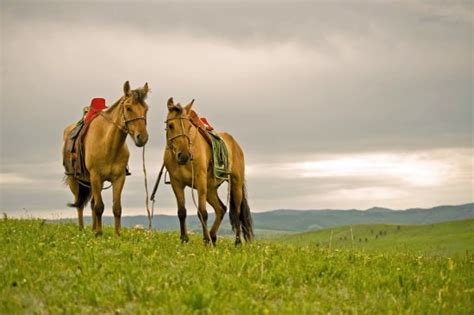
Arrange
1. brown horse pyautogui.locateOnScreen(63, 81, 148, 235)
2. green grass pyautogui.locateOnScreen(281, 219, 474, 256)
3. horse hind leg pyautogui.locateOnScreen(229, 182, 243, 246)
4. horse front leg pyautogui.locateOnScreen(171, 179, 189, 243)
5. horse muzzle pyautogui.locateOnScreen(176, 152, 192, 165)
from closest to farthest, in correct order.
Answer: horse muzzle pyautogui.locateOnScreen(176, 152, 192, 165)
brown horse pyautogui.locateOnScreen(63, 81, 148, 235)
horse front leg pyautogui.locateOnScreen(171, 179, 189, 243)
horse hind leg pyautogui.locateOnScreen(229, 182, 243, 246)
green grass pyautogui.locateOnScreen(281, 219, 474, 256)

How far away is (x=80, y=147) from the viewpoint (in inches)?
720

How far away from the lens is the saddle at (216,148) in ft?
57.1

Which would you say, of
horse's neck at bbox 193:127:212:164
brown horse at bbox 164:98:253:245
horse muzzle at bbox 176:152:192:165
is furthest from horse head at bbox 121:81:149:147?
horse's neck at bbox 193:127:212:164

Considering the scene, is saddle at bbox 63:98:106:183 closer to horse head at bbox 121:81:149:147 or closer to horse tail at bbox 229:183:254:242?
horse head at bbox 121:81:149:147

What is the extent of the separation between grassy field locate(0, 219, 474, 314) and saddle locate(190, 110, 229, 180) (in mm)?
3508

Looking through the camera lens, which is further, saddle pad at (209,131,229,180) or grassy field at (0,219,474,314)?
saddle pad at (209,131,229,180)

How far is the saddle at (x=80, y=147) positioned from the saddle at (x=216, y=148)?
10.4 feet

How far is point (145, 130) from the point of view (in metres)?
16.2

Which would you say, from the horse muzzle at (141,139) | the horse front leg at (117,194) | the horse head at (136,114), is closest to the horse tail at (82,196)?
the horse front leg at (117,194)

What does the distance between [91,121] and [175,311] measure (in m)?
10.7

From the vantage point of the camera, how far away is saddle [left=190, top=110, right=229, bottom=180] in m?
17.4

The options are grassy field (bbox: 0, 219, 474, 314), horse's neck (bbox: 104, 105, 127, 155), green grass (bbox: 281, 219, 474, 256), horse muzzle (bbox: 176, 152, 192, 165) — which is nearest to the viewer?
grassy field (bbox: 0, 219, 474, 314)

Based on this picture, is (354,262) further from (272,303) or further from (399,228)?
(399,228)

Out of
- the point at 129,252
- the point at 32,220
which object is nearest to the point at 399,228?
the point at 32,220
